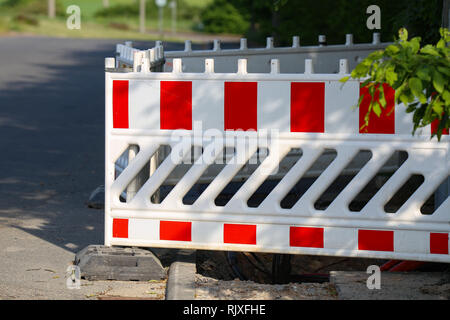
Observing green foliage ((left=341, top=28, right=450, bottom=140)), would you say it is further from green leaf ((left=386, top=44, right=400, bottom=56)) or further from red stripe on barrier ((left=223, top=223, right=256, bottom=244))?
red stripe on barrier ((left=223, top=223, right=256, bottom=244))

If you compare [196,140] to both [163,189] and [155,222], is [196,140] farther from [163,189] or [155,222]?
[163,189]

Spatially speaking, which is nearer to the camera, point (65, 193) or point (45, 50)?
point (65, 193)

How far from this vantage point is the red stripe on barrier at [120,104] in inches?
202

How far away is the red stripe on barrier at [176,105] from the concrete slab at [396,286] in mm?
1273

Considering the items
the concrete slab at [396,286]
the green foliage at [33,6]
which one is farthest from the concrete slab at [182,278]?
the green foliage at [33,6]

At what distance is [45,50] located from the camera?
30.6 m

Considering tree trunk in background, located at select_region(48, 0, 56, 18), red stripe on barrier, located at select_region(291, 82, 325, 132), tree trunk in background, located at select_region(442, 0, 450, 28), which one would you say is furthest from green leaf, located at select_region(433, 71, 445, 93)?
tree trunk in background, located at select_region(48, 0, 56, 18)

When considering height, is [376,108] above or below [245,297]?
above

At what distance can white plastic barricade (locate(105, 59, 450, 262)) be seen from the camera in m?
4.96
